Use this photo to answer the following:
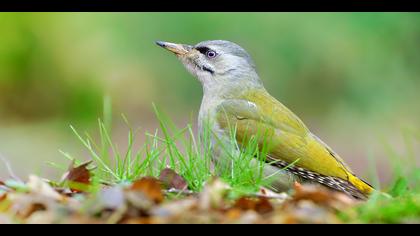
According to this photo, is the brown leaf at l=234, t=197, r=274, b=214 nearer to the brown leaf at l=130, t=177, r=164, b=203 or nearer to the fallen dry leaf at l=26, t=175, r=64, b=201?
the brown leaf at l=130, t=177, r=164, b=203

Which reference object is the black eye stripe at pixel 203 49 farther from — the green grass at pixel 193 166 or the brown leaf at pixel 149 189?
the brown leaf at pixel 149 189

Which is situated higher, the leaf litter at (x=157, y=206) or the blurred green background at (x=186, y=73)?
the blurred green background at (x=186, y=73)

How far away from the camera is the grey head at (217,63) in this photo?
7211mm

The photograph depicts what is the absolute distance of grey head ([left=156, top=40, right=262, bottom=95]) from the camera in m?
7.21

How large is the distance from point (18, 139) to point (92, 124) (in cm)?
105

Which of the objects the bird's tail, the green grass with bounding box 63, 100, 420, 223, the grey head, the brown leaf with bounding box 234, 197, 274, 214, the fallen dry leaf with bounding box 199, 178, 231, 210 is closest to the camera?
the fallen dry leaf with bounding box 199, 178, 231, 210

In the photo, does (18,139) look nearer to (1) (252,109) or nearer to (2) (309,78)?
(2) (309,78)

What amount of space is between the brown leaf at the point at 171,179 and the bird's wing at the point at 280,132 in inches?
57.7

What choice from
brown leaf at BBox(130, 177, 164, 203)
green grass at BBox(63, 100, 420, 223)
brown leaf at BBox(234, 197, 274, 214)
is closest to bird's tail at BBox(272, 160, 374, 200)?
green grass at BBox(63, 100, 420, 223)

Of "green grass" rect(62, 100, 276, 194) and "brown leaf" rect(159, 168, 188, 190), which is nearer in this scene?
"brown leaf" rect(159, 168, 188, 190)

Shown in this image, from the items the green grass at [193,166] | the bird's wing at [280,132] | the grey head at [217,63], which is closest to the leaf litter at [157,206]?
the green grass at [193,166]

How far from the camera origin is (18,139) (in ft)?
38.7

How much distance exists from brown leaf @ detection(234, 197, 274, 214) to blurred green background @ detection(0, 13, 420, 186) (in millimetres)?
7161
